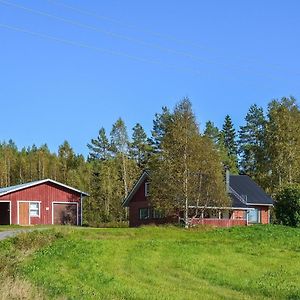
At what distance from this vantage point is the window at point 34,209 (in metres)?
52.9

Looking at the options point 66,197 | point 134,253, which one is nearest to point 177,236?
point 134,253

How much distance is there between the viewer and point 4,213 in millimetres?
53156

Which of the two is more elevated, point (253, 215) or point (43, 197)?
point (43, 197)

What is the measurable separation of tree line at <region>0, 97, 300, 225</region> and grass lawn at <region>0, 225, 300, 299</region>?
6606 millimetres

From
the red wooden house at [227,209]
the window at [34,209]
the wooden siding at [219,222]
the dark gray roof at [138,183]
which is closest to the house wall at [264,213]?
the red wooden house at [227,209]

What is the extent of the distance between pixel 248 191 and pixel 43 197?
1907cm

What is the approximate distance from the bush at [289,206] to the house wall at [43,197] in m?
18.2

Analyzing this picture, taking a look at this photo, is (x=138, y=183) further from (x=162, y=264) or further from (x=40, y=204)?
(x=162, y=264)

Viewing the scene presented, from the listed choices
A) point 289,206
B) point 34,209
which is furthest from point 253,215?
point 34,209

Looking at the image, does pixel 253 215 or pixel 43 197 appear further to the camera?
pixel 253 215

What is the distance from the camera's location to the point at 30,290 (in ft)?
41.6

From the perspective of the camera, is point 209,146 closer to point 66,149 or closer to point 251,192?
point 251,192

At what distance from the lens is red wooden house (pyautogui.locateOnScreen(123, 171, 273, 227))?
158 feet

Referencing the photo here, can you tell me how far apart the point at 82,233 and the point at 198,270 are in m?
13.6
